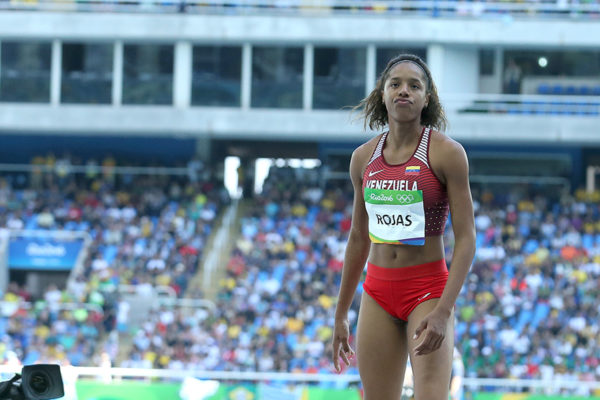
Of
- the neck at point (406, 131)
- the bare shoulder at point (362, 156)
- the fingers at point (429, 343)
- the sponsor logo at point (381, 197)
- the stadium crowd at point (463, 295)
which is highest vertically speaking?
the neck at point (406, 131)

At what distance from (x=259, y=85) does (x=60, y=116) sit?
4.79 m

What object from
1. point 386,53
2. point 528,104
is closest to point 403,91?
point 386,53

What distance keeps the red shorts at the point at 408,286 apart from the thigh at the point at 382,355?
53mm

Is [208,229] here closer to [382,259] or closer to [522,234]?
[522,234]

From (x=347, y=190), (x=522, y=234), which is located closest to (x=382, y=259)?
(x=522, y=234)

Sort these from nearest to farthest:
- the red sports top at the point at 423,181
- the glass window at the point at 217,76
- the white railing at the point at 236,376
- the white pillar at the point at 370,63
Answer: the red sports top at the point at 423,181 → the white railing at the point at 236,376 → the white pillar at the point at 370,63 → the glass window at the point at 217,76

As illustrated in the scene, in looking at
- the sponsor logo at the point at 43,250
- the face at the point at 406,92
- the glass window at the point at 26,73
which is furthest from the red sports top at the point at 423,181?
the glass window at the point at 26,73

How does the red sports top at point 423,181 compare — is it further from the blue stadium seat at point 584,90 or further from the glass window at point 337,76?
the blue stadium seat at point 584,90

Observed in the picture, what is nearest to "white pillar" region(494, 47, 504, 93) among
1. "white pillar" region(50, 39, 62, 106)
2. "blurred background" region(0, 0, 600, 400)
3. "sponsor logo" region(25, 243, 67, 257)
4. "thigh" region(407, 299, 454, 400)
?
"blurred background" region(0, 0, 600, 400)

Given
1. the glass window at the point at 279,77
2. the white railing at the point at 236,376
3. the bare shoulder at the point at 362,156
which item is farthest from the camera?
the glass window at the point at 279,77

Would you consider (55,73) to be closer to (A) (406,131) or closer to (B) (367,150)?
(B) (367,150)

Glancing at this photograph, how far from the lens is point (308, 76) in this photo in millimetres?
23609

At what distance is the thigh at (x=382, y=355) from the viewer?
404 cm

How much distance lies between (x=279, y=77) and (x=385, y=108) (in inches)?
772
